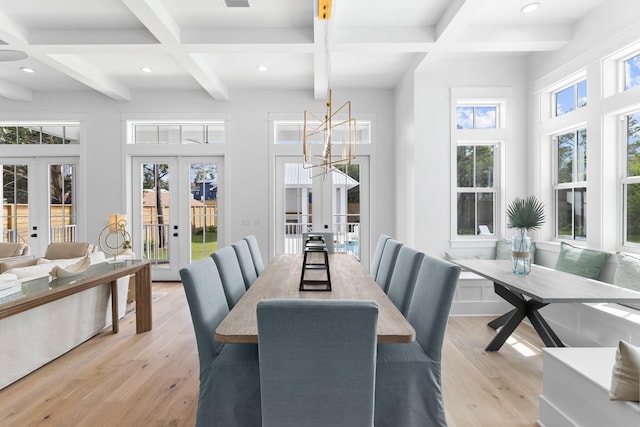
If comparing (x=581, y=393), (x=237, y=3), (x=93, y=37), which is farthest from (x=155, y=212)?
(x=581, y=393)

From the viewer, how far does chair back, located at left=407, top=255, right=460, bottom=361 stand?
1.61 m

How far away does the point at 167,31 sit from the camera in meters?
3.18

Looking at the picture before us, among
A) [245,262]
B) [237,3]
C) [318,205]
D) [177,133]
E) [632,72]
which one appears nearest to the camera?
[245,262]

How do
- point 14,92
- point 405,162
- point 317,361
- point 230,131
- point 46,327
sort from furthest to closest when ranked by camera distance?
point 230,131 < point 14,92 < point 405,162 < point 46,327 < point 317,361

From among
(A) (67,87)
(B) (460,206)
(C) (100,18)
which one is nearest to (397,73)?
(B) (460,206)

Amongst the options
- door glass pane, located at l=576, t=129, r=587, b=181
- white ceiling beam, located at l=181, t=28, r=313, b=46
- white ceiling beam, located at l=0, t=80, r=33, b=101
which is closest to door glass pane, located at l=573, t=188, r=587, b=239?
door glass pane, located at l=576, t=129, r=587, b=181

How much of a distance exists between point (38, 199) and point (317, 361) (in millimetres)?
6144

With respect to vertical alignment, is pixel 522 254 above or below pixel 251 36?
below

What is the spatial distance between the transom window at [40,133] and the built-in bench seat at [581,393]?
21.5 feet

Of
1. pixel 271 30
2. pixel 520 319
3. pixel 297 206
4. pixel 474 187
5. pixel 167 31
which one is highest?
pixel 271 30

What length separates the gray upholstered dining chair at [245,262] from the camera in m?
2.68

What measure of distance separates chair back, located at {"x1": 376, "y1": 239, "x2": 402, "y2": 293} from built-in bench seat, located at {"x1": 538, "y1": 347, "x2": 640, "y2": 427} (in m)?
1.06

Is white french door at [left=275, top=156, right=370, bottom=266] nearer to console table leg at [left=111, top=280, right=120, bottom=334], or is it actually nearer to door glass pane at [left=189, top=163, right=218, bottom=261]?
door glass pane at [left=189, top=163, right=218, bottom=261]

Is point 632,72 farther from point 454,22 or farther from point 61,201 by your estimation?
point 61,201
